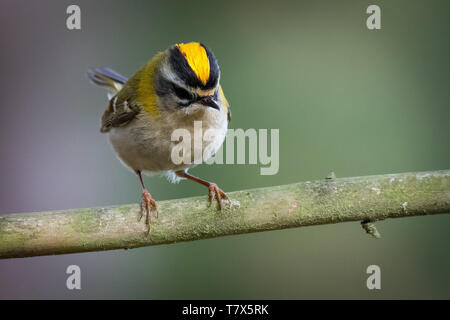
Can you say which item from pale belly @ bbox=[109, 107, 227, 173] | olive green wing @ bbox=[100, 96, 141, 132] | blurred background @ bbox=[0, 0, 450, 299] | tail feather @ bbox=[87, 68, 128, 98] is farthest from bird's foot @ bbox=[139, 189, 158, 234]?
tail feather @ bbox=[87, 68, 128, 98]

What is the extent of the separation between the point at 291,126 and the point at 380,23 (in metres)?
1.28

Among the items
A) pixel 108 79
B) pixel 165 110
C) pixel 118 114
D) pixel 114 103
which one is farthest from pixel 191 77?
pixel 108 79

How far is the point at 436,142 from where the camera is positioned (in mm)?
4105

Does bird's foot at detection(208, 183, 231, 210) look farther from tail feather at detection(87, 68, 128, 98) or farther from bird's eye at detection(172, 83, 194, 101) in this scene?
tail feather at detection(87, 68, 128, 98)

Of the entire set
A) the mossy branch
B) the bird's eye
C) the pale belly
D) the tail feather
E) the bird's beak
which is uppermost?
the tail feather

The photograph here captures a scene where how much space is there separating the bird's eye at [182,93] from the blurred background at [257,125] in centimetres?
128

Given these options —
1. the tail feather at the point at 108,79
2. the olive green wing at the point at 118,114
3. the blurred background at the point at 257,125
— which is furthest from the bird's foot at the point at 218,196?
the tail feather at the point at 108,79

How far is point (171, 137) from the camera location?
8.71ft

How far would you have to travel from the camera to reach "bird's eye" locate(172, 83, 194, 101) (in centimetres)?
251

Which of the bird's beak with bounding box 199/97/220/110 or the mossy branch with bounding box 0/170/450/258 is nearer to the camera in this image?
the mossy branch with bounding box 0/170/450/258

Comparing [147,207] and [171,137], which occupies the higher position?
[171,137]

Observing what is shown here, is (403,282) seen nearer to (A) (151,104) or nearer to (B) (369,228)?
(B) (369,228)

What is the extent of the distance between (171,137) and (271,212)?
725 millimetres

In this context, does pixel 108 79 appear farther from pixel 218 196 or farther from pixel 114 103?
pixel 218 196
